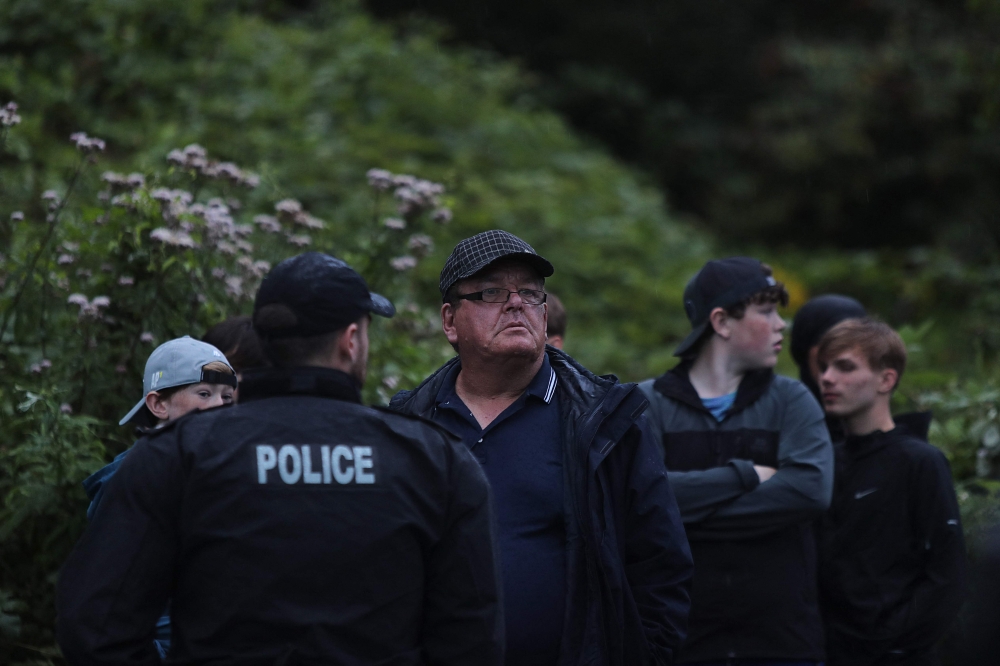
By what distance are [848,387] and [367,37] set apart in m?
9.37

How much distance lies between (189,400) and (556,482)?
47.1 inches

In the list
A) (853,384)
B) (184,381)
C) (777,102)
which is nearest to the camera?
(184,381)

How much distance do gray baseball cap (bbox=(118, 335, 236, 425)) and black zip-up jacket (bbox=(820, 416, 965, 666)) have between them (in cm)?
234

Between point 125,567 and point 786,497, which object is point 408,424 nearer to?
point 125,567

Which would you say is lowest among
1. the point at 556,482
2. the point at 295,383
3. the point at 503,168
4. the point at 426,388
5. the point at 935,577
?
the point at 935,577

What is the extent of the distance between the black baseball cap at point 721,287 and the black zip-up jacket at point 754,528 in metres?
0.42

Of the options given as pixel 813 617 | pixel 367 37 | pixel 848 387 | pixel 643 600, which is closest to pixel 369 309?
pixel 643 600

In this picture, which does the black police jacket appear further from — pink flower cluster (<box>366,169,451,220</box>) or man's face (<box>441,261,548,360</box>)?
pink flower cluster (<box>366,169,451,220</box>)

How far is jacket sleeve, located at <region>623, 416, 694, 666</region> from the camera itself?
3135 mm

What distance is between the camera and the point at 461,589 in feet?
8.26

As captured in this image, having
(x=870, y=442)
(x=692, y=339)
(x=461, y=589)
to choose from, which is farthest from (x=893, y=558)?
(x=461, y=589)

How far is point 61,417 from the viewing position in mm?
4164

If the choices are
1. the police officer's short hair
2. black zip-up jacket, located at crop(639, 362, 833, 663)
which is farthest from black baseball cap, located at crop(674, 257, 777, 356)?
the police officer's short hair

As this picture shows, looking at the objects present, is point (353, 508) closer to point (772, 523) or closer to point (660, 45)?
point (772, 523)
